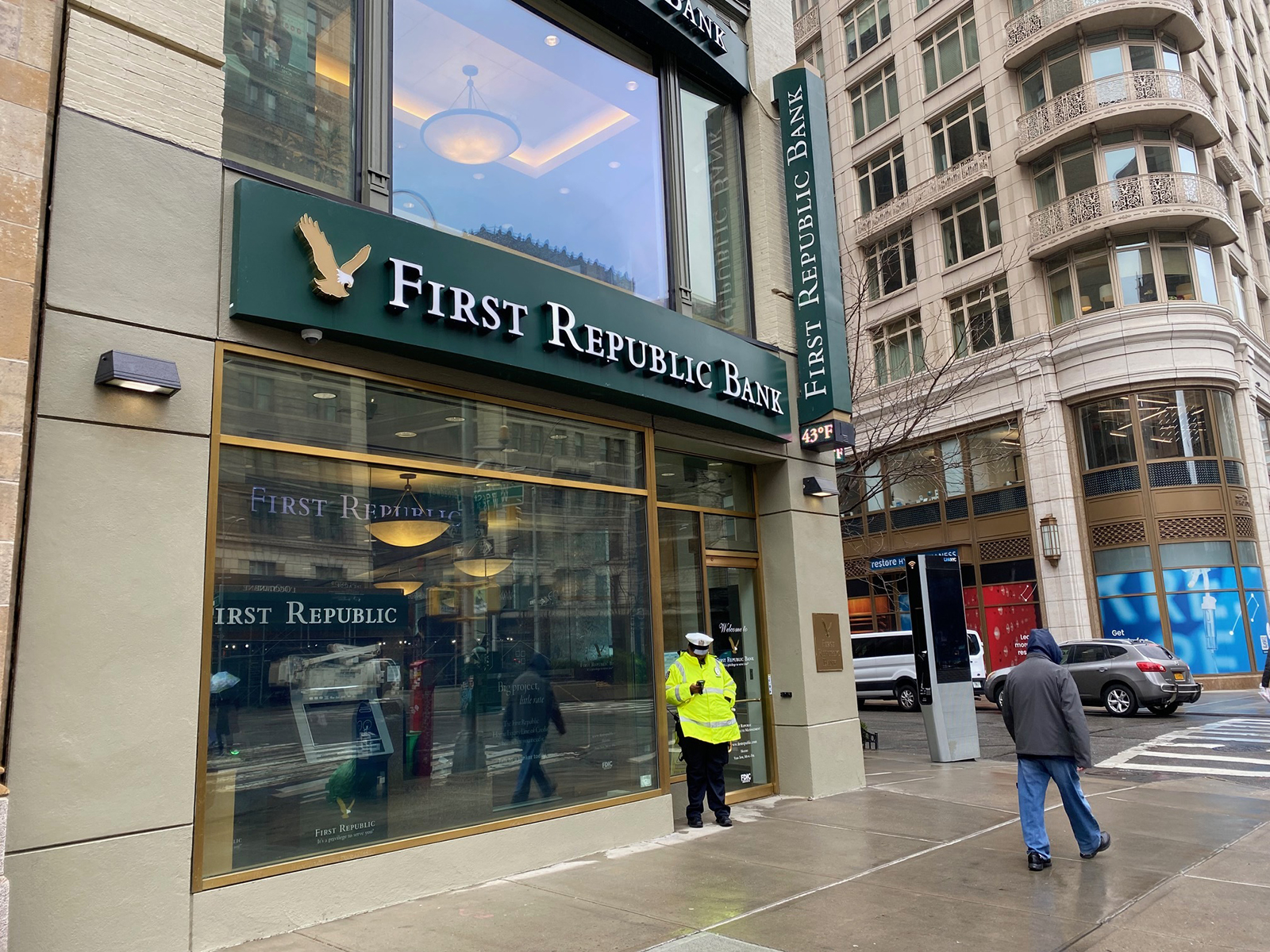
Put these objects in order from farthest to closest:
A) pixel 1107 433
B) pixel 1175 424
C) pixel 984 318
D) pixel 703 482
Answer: pixel 984 318, pixel 1107 433, pixel 1175 424, pixel 703 482

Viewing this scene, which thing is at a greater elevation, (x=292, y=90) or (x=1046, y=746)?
(x=292, y=90)

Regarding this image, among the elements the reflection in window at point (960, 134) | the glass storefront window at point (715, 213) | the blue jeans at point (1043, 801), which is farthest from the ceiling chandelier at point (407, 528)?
the reflection in window at point (960, 134)

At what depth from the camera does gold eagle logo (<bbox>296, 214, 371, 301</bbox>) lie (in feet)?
20.4

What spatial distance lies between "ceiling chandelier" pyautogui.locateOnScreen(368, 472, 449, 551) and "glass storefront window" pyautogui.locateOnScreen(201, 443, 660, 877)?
1 cm

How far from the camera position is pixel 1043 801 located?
22.8 ft

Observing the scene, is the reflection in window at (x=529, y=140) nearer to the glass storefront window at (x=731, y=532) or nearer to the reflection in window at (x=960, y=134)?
the glass storefront window at (x=731, y=532)

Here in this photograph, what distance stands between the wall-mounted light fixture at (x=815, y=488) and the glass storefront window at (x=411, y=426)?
8.41 feet

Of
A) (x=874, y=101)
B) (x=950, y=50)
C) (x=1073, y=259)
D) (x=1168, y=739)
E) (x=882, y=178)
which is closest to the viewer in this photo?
(x=1168, y=739)

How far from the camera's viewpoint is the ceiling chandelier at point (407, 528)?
675cm

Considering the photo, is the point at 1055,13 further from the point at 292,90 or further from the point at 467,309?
the point at 292,90

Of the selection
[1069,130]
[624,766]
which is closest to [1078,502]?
[1069,130]

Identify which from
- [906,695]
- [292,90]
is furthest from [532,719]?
[906,695]

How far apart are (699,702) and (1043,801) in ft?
9.87

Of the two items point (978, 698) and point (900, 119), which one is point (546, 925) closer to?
point (978, 698)
